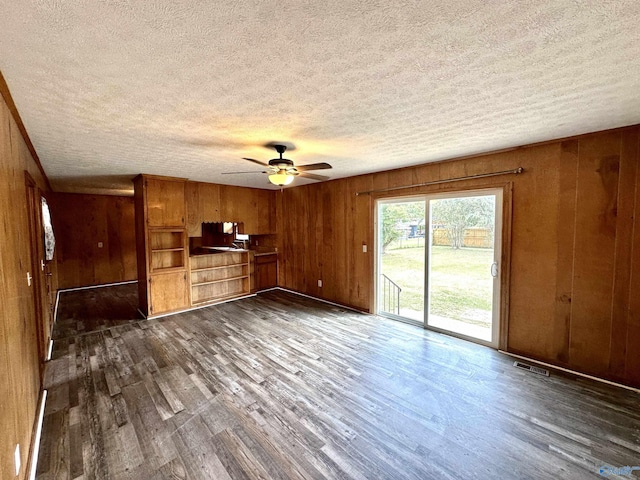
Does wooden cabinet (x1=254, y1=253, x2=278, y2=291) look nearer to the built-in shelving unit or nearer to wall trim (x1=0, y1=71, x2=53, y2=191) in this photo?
the built-in shelving unit

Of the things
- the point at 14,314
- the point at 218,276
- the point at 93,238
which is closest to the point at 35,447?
the point at 14,314

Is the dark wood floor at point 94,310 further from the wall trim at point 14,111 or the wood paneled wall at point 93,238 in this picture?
the wall trim at point 14,111

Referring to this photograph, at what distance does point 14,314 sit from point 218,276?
154 inches

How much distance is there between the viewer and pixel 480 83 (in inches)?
66.3

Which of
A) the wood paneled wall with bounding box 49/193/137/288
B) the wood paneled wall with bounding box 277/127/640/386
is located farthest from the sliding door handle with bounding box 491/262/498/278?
the wood paneled wall with bounding box 49/193/137/288

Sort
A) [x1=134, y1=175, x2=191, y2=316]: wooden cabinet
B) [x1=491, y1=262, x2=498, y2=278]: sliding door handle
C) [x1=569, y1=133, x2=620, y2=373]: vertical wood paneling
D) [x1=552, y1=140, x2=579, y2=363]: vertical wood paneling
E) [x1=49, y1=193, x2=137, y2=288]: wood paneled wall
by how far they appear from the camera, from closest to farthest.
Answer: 1. [x1=569, y1=133, x2=620, y2=373]: vertical wood paneling
2. [x1=552, y1=140, x2=579, y2=363]: vertical wood paneling
3. [x1=491, y1=262, x2=498, y2=278]: sliding door handle
4. [x1=134, y1=175, x2=191, y2=316]: wooden cabinet
5. [x1=49, y1=193, x2=137, y2=288]: wood paneled wall

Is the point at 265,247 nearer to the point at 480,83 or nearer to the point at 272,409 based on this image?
the point at 272,409

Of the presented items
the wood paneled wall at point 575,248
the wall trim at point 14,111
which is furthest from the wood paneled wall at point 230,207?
the wood paneled wall at point 575,248

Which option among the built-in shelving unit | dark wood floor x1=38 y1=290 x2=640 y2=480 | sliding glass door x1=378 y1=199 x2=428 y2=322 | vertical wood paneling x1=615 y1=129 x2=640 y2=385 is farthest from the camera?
the built-in shelving unit

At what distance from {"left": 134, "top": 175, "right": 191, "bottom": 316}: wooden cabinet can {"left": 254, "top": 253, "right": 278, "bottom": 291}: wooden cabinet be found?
159cm

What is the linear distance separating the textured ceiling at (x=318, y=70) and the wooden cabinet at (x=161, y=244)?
1.78 m

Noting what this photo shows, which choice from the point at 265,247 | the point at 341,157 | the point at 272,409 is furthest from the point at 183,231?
the point at 272,409

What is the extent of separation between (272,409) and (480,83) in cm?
Answer: 292

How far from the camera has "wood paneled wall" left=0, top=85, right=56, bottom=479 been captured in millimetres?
1340
